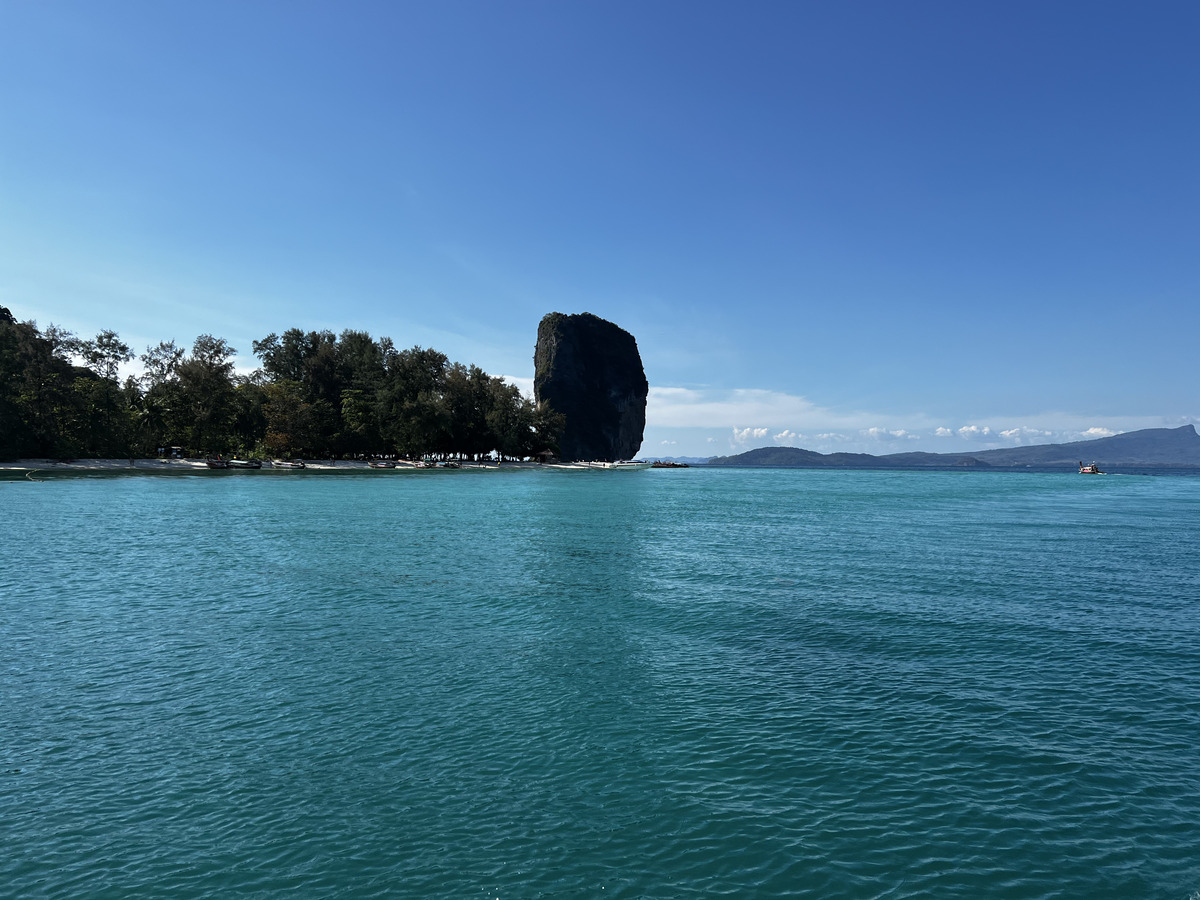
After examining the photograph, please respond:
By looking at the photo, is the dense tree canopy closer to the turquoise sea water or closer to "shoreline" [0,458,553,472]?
"shoreline" [0,458,553,472]

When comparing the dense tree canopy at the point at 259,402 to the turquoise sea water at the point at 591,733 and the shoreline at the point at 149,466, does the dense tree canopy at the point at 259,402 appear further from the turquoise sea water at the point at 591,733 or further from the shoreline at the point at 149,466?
the turquoise sea water at the point at 591,733

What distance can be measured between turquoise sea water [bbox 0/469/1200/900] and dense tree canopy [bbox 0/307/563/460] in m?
88.5

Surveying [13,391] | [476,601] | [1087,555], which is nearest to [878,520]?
[1087,555]

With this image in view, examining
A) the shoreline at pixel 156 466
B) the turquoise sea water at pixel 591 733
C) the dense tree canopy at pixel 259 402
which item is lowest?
the turquoise sea water at pixel 591 733

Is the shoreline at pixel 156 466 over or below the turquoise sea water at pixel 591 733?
over

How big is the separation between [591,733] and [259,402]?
14238 centimetres

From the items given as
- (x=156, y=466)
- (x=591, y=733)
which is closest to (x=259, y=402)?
(x=156, y=466)

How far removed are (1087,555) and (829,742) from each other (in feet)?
114

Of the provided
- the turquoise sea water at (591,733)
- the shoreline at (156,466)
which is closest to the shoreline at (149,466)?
the shoreline at (156,466)

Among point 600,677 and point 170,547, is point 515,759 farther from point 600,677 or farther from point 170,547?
point 170,547

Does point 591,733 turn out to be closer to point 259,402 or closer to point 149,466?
→ point 149,466

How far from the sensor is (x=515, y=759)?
11.5m

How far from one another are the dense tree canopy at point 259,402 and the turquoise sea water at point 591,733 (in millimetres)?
88529

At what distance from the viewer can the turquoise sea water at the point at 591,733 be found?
852cm
